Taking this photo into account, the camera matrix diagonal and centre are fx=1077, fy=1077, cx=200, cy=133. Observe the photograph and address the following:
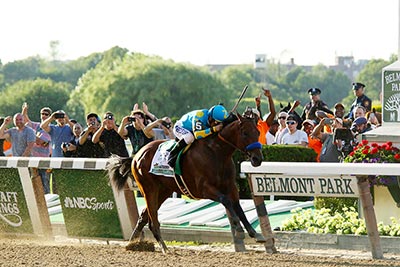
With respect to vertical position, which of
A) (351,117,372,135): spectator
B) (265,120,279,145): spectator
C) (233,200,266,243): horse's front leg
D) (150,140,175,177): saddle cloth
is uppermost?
(150,140,175,177): saddle cloth

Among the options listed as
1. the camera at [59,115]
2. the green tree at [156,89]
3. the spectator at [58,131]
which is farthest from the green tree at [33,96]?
the camera at [59,115]

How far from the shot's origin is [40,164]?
11.7m

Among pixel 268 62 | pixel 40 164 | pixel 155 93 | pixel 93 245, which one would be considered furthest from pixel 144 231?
pixel 268 62

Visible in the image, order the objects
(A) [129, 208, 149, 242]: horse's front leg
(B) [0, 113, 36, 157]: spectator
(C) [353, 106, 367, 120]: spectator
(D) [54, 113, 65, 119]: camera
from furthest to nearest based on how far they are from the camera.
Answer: (D) [54, 113, 65, 119]: camera, (B) [0, 113, 36, 157]: spectator, (C) [353, 106, 367, 120]: spectator, (A) [129, 208, 149, 242]: horse's front leg

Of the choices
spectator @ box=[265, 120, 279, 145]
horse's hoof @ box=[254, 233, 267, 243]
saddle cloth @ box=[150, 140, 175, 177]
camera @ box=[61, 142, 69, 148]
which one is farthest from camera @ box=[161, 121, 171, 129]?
horse's hoof @ box=[254, 233, 267, 243]

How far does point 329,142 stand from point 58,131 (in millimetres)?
4066

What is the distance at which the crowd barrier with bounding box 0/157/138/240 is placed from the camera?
1137cm

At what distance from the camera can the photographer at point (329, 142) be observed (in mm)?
11875

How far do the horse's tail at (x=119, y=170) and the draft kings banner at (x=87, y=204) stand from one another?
399 mm

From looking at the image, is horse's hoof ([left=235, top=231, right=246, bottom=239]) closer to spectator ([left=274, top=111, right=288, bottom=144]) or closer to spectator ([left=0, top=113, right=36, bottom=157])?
spectator ([left=274, top=111, right=288, bottom=144])

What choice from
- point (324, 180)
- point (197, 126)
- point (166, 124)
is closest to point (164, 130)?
point (166, 124)

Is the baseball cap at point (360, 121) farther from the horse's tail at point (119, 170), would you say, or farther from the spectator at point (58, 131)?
the spectator at point (58, 131)

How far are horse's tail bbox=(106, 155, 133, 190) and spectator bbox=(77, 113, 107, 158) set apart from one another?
7.09ft

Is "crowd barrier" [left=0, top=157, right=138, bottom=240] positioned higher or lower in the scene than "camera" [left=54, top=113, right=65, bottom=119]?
lower
